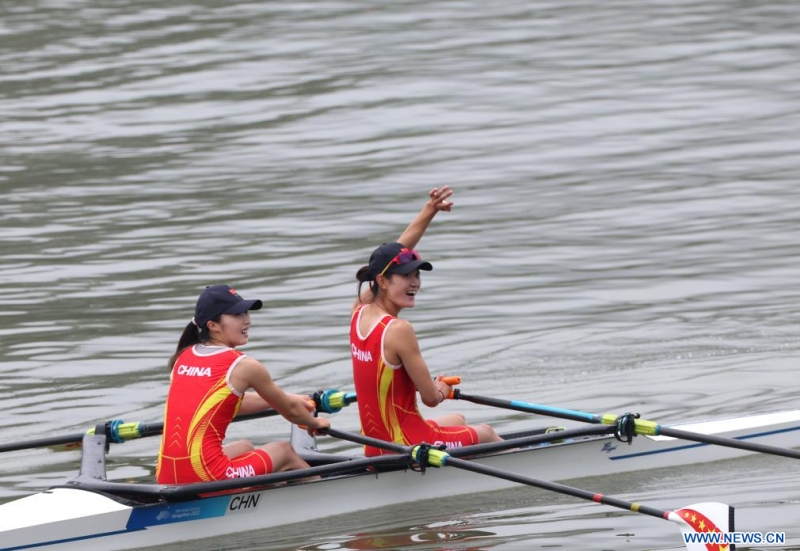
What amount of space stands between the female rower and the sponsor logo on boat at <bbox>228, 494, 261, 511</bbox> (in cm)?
94

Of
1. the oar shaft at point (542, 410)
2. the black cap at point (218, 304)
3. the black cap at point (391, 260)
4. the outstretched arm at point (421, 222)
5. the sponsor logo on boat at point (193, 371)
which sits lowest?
the sponsor logo on boat at point (193, 371)

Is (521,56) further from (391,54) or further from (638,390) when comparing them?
(638,390)

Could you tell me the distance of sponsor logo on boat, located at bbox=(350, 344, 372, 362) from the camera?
9.18 meters

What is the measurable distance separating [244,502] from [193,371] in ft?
3.01

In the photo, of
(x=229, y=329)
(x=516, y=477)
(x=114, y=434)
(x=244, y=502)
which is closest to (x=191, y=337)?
(x=229, y=329)

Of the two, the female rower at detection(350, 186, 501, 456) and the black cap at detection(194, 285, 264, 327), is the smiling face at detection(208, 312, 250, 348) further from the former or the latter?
the female rower at detection(350, 186, 501, 456)

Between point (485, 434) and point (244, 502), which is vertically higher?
point (485, 434)

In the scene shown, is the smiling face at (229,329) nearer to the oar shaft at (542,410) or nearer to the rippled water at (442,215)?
the rippled water at (442,215)

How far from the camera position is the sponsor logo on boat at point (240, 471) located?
8688mm

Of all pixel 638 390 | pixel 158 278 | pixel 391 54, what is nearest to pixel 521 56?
pixel 391 54

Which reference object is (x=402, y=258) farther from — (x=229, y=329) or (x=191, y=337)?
(x=191, y=337)

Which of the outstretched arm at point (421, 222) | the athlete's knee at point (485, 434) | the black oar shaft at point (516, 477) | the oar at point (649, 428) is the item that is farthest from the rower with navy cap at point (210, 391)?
the oar at point (649, 428)

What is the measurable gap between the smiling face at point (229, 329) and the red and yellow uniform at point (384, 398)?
2.88 feet

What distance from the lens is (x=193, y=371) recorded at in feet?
27.9
